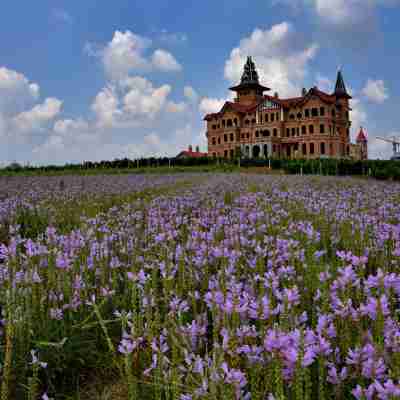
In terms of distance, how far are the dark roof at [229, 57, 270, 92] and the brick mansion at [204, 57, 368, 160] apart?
0.15 meters

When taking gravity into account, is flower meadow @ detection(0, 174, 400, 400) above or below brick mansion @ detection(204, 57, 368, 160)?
below

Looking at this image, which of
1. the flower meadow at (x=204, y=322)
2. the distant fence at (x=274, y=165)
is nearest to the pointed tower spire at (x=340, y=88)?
the distant fence at (x=274, y=165)

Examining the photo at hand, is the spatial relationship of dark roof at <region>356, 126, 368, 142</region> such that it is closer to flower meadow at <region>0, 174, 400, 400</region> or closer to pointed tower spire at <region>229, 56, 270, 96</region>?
pointed tower spire at <region>229, 56, 270, 96</region>

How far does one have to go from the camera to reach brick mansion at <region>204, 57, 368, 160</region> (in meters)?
53.3

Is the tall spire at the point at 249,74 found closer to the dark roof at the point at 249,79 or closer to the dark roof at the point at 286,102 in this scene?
the dark roof at the point at 249,79

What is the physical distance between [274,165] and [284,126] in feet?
80.4

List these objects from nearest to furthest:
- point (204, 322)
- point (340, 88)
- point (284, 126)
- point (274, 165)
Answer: point (204, 322) < point (274, 165) < point (284, 126) < point (340, 88)

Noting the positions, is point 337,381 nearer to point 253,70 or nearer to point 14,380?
point 14,380

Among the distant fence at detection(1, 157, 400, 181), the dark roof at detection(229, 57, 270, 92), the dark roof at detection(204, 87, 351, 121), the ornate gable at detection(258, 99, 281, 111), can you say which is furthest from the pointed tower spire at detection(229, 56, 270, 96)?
the distant fence at detection(1, 157, 400, 181)

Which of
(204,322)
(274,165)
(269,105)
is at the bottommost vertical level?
(204,322)

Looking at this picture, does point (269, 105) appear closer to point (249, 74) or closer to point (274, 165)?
point (249, 74)

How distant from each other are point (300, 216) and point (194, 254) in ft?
7.85

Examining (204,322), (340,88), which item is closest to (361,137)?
(340,88)

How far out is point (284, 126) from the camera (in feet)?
184
